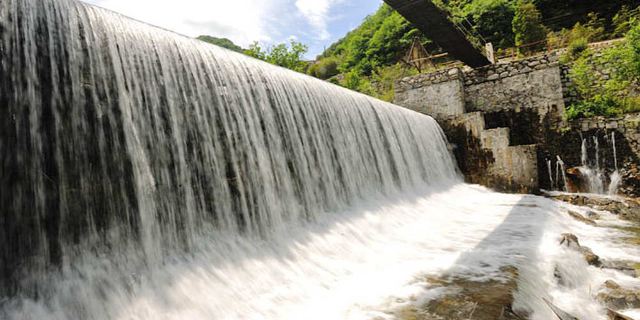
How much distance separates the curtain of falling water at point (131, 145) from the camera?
223 cm

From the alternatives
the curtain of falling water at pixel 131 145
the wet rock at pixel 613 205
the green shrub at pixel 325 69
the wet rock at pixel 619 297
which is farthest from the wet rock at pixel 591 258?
the green shrub at pixel 325 69

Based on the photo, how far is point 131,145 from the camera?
2.91 meters

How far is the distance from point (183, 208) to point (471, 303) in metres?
2.60

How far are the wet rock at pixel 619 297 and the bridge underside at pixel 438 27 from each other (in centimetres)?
440

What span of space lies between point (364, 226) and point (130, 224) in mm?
3202

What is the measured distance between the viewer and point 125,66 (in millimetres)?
3127

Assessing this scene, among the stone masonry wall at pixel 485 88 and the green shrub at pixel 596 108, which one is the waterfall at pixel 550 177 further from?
the stone masonry wall at pixel 485 88

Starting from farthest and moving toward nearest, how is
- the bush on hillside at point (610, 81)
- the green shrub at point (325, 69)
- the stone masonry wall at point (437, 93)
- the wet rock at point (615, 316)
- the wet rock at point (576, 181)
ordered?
the green shrub at point (325, 69) < the stone masonry wall at point (437, 93) < the bush on hillside at point (610, 81) < the wet rock at point (576, 181) < the wet rock at point (615, 316)

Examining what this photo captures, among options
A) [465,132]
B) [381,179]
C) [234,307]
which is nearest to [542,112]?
[465,132]

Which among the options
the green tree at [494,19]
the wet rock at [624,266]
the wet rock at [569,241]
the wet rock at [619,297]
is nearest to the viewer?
the wet rock at [619,297]

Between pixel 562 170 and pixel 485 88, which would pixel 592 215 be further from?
pixel 485 88

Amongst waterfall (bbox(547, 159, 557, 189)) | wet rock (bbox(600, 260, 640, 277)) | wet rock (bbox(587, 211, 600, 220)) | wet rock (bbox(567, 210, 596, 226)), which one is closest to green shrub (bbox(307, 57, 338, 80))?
waterfall (bbox(547, 159, 557, 189))

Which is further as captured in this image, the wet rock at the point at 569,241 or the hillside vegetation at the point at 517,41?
the hillside vegetation at the point at 517,41

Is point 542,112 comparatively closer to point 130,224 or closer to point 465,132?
point 465,132
